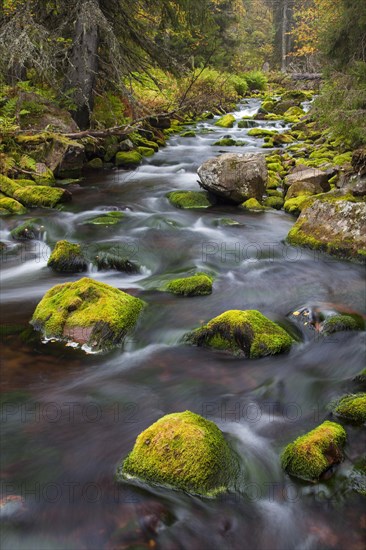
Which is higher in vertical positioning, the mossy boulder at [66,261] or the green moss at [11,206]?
the green moss at [11,206]

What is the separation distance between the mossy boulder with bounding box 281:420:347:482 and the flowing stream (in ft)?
0.26

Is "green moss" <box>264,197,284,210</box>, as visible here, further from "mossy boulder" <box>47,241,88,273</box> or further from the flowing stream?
"mossy boulder" <box>47,241,88,273</box>

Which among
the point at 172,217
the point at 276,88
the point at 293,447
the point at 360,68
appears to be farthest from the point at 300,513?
the point at 276,88

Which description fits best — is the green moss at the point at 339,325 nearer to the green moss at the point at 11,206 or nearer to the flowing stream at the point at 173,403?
the flowing stream at the point at 173,403

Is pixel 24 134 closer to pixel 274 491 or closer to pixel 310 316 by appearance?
pixel 310 316

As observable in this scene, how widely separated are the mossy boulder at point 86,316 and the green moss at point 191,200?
18.9 ft

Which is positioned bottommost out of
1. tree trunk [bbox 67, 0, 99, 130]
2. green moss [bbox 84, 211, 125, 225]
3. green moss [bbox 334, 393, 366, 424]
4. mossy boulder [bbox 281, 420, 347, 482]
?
green moss [bbox 84, 211, 125, 225]

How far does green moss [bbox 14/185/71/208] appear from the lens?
975cm

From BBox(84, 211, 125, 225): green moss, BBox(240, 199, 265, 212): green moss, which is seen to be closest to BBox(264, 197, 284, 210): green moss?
BBox(240, 199, 265, 212): green moss

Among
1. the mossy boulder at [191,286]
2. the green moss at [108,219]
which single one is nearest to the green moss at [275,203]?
the green moss at [108,219]

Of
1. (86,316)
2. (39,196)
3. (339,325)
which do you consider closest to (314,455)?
(339,325)

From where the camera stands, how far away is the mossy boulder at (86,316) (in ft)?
15.9

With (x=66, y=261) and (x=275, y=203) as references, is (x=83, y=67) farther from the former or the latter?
(x=66, y=261)

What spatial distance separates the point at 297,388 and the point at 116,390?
1.76 meters
